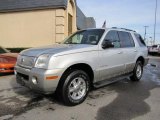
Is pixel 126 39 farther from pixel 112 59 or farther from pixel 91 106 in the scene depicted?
pixel 91 106

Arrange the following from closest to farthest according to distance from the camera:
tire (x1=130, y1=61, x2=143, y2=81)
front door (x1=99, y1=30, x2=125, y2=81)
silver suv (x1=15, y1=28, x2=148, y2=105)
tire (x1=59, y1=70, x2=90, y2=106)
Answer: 1. silver suv (x1=15, y1=28, x2=148, y2=105)
2. tire (x1=59, y1=70, x2=90, y2=106)
3. front door (x1=99, y1=30, x2=125, y2=81)
4. tire (x1=130, y1=61, x2=143, y2=81)

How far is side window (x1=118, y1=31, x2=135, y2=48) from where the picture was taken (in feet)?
22.4

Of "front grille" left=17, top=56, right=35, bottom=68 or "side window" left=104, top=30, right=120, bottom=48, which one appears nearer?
"front grille" left=17, top=56, right=35, bottom=68

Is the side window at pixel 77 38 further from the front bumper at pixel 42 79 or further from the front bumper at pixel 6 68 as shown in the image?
the front bumper at pixel 6 68

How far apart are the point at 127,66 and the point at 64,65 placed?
2.91 metres

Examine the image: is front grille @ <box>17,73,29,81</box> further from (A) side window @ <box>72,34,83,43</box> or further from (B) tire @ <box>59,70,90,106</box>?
(A) side window @ <box>72,34,83,43</box>

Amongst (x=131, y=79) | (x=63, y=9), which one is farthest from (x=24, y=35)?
(x=131, y=79)

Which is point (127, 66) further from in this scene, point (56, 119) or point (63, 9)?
point (63, 9)

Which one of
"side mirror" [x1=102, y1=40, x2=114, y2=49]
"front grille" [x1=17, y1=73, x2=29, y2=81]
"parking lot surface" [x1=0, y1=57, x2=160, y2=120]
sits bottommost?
"parking lot surface" [x1=0, y1=57, x2=160, y2=120]

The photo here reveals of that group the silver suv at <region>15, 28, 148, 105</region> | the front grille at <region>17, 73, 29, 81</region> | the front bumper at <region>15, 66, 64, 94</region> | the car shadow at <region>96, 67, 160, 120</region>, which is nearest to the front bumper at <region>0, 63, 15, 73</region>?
the silver suv at <region>15, 28, 148, 105</region>

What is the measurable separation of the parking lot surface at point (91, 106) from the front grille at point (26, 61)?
3.01ft

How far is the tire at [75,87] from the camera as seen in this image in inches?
191

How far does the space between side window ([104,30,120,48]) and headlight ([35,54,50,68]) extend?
2.05 meters

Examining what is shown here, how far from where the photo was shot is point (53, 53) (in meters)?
4.67
